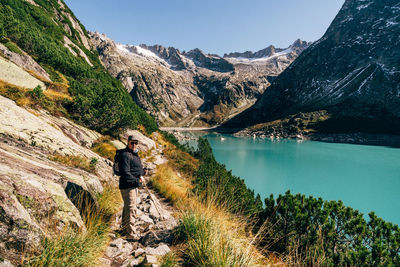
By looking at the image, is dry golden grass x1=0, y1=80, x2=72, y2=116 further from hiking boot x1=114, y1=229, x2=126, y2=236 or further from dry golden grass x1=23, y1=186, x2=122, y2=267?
dry golden grass x1=23, y1=186, x2=122, y2=267

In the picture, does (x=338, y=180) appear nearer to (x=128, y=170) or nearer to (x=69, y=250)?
(x=128, y=170)

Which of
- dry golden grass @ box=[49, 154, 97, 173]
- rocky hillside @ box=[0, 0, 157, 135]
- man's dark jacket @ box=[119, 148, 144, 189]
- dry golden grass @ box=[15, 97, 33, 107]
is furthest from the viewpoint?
rocky hillside @ box=[0, 0, 157, 135]

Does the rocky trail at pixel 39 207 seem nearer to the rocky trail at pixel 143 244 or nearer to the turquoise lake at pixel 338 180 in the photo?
the rocky trail at pixel 143 244

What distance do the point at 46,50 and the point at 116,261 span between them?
33.8 metres

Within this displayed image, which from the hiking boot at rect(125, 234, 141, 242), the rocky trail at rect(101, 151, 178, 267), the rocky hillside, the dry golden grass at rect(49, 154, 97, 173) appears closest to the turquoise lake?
the rocky hillside

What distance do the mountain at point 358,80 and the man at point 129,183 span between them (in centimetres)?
15065

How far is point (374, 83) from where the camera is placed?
457ft

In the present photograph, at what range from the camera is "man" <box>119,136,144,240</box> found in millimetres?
5906

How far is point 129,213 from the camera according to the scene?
238 inches

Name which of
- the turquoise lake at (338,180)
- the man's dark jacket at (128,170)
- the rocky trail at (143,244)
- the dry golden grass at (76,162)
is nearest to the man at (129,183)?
the man's dark jacket at (128,170)

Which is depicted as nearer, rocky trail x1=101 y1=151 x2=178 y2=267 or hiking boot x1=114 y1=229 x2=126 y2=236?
rocky trail x1=101 y1=151 x2=178 y2=267

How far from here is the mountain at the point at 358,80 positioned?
127 metres

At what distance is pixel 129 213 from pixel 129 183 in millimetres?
1015

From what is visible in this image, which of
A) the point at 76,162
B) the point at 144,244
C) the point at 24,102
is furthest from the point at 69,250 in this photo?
the point at 24,102
